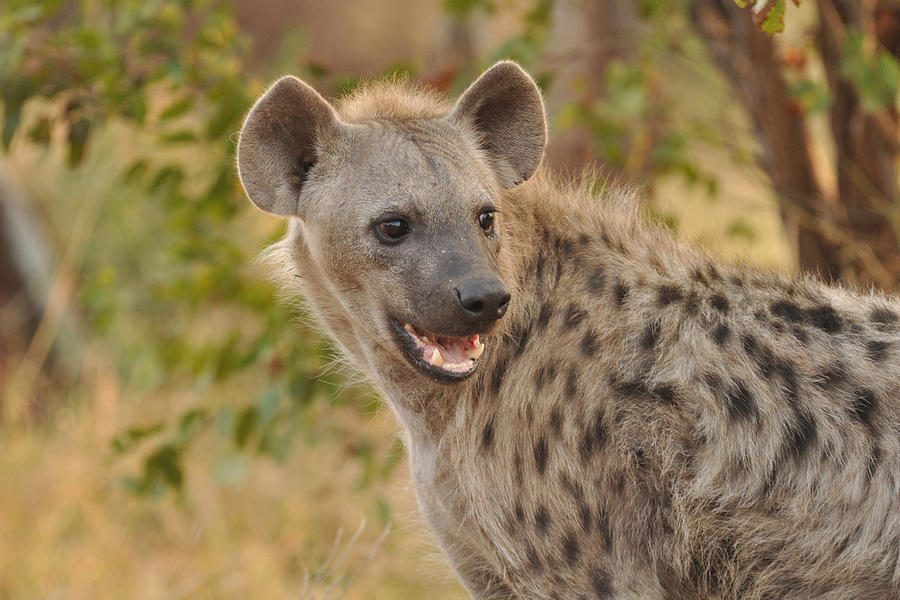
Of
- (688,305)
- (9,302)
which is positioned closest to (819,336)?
(688,305)

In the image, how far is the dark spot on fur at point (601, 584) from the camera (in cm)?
263

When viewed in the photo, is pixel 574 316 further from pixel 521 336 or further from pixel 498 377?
pixel 498 377

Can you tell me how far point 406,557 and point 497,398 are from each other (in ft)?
8.65

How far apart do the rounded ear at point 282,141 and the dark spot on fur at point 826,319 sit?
51.1 inches

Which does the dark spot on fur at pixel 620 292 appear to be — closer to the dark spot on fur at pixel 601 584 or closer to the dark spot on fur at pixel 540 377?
the dark spot on fur at pixel 540 377

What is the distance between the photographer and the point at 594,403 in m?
2.72

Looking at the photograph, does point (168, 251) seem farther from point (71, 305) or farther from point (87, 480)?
point (71, 305)

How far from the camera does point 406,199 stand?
2689 millimetres

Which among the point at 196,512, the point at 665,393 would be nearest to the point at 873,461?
the point at 665,393

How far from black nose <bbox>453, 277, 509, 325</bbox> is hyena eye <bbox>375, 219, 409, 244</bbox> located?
246 mm

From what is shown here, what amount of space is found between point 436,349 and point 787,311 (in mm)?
882

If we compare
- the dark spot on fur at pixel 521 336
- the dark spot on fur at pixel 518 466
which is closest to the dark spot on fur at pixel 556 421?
the dark spot on fur at pixel 518 466

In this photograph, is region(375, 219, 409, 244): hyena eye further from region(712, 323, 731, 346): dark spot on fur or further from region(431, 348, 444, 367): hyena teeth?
region(712, 323, 731, 346): dark spot on fur

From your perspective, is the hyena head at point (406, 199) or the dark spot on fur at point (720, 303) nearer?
the hyena head at point (406, 199)
